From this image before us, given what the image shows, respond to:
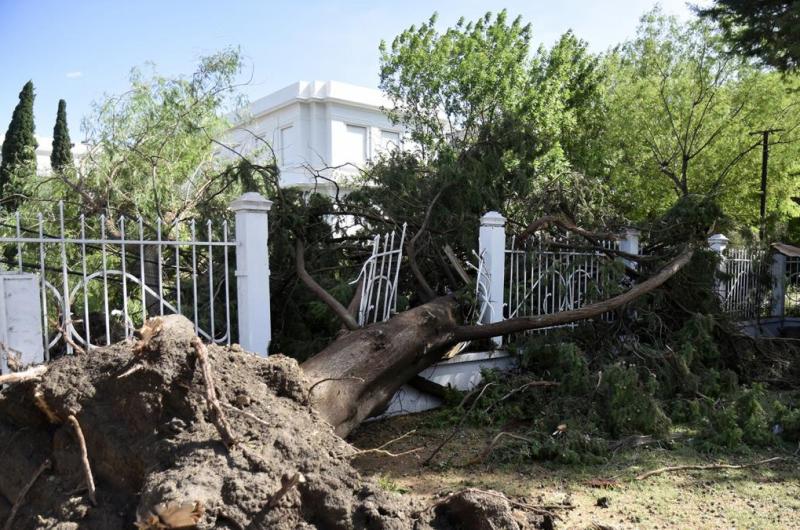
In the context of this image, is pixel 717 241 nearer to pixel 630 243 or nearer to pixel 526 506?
pixel 630 243

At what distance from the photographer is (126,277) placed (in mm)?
4281

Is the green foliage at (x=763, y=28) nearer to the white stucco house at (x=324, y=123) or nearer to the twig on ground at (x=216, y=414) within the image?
the twig on ground at (x=216, y=414)

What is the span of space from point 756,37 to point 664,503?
30.1ft

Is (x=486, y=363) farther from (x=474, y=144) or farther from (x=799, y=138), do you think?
(x=799, y=138)

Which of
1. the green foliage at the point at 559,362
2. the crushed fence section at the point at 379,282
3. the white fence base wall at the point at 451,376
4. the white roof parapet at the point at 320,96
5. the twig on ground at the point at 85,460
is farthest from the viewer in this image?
the white roof parapet at the point at 320,96

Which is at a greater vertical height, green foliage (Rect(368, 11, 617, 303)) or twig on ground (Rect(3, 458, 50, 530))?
green foliage (Rect(368, 11, 617, 303))

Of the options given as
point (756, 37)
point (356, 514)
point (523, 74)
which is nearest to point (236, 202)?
point (356, 514)

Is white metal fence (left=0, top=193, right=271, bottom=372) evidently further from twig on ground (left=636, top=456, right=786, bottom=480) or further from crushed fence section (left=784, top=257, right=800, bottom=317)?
crushed fence section (left=784, top=257, right=800, bottom=317)

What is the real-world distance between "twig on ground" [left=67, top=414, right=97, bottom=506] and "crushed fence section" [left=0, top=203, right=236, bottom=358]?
38.2 inches

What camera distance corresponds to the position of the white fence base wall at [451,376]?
5.41 meters

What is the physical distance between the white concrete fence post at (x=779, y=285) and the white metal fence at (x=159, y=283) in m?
9.93

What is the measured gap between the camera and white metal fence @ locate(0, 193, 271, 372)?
3719 millimetres

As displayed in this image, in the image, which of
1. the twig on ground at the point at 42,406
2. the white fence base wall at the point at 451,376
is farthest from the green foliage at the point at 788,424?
the twig on ground at the point at 42,406

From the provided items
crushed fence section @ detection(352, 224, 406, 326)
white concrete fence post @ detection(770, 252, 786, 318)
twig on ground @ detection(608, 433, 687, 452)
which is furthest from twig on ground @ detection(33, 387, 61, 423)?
white concrete fence post @ detection(770, 252, 786, 318)
